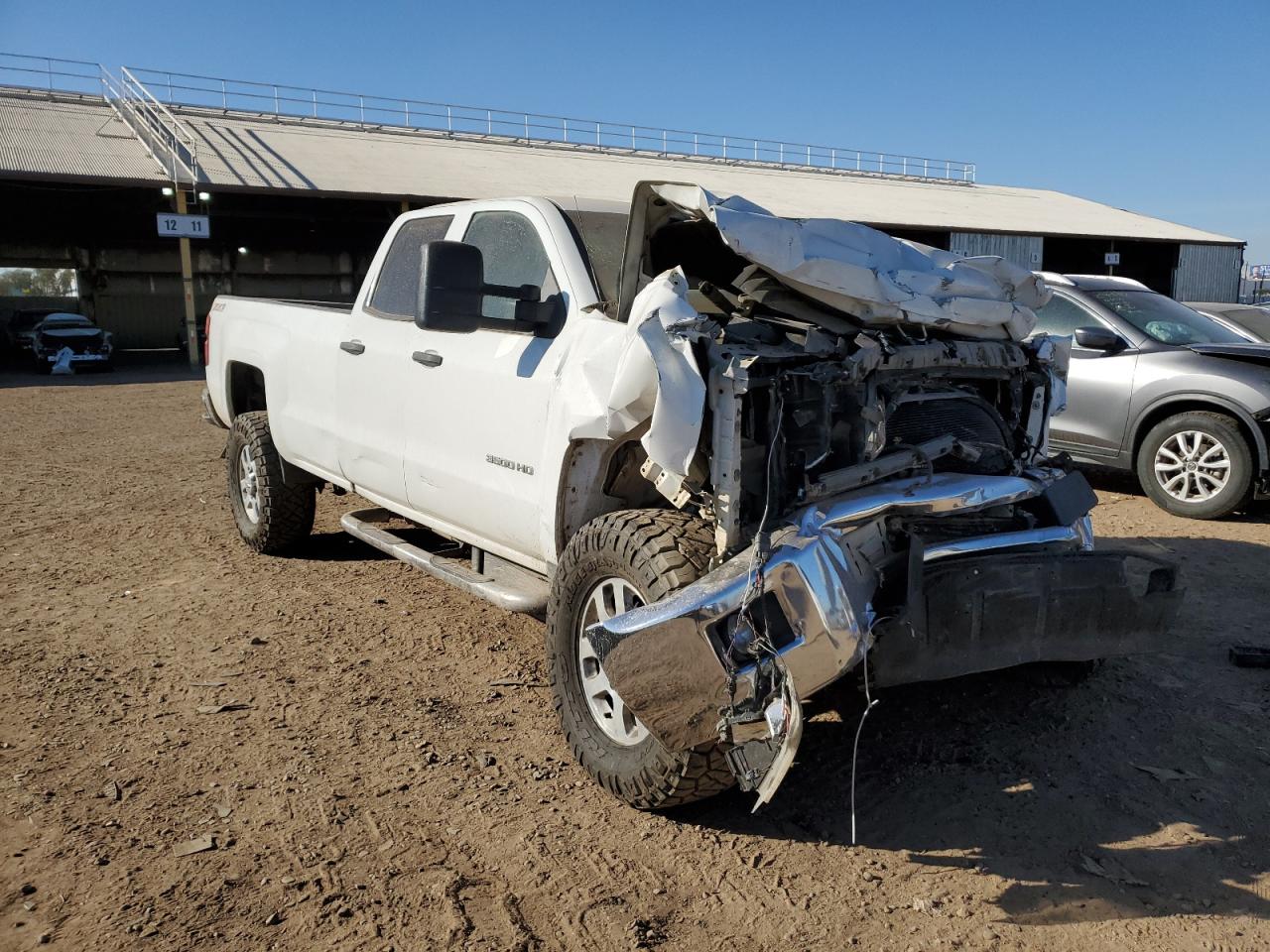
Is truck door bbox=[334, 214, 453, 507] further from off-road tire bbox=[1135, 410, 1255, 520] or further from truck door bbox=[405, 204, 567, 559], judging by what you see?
off-road tire bbox=[1135, 410, 1255, 520]

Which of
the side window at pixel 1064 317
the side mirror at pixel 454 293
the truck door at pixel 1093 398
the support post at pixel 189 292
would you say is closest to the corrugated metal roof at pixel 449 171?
the support post at pixel 189 292

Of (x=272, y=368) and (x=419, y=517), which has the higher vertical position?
(x=272, y=368)

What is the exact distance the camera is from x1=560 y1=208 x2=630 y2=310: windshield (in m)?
4.02

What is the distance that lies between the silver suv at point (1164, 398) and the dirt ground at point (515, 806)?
6.95ft

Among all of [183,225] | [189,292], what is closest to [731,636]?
[183,225]

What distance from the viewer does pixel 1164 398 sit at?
738 centimetres

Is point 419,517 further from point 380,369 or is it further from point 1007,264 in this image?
point 1007,264

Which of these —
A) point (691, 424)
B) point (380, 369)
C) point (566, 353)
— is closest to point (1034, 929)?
point (691, 424)

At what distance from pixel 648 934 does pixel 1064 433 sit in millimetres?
6452

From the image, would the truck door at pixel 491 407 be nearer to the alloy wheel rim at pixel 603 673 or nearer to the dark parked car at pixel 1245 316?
the alloy wheel rim at pixel 603 673

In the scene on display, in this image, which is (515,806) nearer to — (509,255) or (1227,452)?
(509,255)

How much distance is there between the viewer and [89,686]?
14.0 feet

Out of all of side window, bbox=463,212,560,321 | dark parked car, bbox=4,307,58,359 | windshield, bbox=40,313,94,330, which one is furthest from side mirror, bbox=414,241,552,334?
dark parked car, bbox=4,307,58,359

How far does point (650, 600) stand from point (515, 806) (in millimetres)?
850
